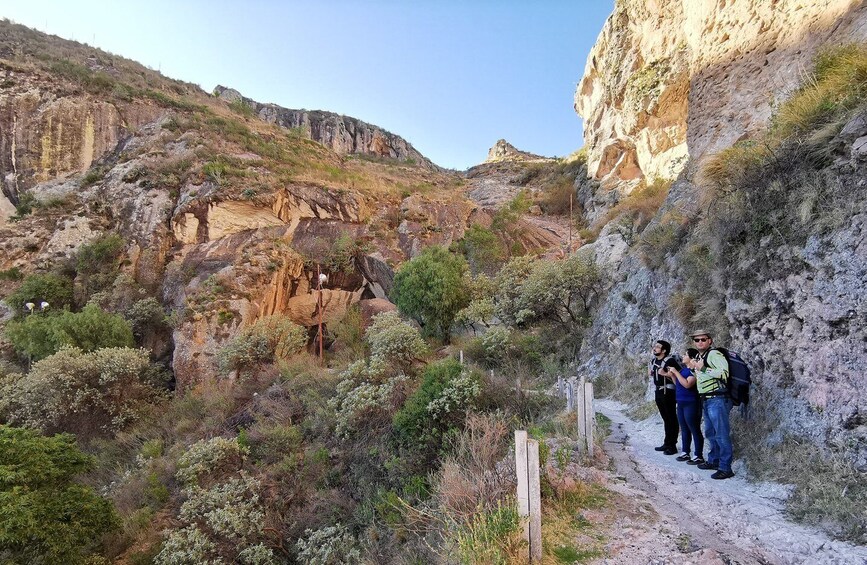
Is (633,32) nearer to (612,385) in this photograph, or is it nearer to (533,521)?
(612,385)

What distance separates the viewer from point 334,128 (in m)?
53.0

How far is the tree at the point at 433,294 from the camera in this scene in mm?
14766

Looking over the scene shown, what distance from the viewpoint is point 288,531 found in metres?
7.61

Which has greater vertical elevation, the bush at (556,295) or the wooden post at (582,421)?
the bush at (556,295)

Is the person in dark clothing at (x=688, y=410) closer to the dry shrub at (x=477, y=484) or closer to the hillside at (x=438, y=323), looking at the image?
the hillside at (x=438, y=323)

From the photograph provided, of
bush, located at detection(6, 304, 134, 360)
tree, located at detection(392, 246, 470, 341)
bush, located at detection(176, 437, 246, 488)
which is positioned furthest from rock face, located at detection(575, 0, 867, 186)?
bush, located at detection(6, 304, 134, 360)

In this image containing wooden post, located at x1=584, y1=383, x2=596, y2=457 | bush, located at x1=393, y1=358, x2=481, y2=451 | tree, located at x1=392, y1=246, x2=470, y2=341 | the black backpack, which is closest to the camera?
the black backpack

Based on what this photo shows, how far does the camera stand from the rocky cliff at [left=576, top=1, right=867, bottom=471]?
4.04m

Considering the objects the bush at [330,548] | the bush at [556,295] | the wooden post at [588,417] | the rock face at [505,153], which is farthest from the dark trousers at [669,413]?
the rock face at [505,153]

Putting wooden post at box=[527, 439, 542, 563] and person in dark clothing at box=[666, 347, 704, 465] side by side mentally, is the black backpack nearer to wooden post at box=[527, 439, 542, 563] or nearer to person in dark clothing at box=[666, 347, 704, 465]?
person in dark clothing at box=[666, 347, 704, 465]

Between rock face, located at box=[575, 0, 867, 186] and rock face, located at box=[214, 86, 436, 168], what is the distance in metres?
30.4

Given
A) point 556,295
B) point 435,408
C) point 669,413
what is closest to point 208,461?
point 435,408

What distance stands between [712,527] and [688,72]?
19002 millimetres

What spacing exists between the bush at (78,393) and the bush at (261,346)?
2895 mm
